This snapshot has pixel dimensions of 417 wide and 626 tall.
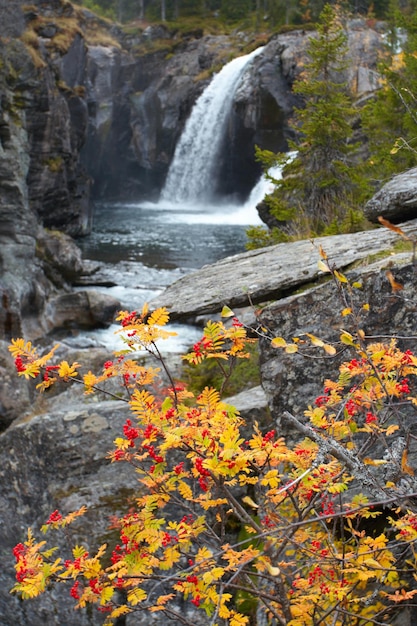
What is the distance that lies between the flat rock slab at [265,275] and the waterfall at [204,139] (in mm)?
29102

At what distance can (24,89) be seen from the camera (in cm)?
2077

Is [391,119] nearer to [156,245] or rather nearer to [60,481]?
[60,481]

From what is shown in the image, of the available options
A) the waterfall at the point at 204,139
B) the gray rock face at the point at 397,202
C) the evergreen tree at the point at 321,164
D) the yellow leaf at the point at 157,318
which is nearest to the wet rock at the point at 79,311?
the evergreen tree at the point at 321,164

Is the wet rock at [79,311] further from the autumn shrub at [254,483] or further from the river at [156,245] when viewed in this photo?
the autumn shrub at [254,483]

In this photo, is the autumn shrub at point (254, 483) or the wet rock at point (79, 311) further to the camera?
the wet rock at point (79, 311)

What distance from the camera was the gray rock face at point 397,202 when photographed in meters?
5.72

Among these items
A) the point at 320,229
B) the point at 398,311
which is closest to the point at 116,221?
the point at 320,229

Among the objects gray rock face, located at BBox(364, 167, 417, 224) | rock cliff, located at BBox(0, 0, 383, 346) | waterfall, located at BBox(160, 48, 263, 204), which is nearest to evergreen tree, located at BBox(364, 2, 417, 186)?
gray rock face, located at BBox(364, 167, 417, 224)

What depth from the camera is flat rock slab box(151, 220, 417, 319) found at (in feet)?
17.5

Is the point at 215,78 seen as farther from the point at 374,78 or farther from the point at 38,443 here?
the point at 38,443

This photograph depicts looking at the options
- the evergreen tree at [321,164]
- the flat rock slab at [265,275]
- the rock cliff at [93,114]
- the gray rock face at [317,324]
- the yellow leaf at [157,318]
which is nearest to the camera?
the yellow leaf at [157,318]

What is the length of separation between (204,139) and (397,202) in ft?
98.7

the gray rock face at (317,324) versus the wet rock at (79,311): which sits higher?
the gray rock face at (317,324)

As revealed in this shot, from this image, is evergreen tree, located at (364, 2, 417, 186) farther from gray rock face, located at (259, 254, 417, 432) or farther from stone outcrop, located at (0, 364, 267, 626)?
stone outcrop, located at (0, 364, 267, 626)
